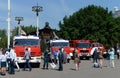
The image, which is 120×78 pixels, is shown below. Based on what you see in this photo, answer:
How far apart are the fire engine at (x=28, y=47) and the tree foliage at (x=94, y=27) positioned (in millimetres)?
54204

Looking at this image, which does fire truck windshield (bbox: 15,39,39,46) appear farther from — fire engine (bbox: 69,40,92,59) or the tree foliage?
the tree foliage

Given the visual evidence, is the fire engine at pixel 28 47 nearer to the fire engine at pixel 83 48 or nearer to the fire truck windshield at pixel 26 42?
the fire truck windshield at pixel 26 42

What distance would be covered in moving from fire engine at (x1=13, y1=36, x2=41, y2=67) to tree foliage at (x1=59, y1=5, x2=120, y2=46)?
54204 mm

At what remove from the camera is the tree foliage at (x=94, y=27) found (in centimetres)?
9175

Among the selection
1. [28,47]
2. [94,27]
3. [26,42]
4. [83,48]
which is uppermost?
[94,27]

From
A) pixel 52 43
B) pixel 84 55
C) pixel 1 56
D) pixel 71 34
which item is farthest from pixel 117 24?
pixel 1 56

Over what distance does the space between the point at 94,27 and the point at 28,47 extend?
57.0 metres

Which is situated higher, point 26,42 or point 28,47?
point 26,42

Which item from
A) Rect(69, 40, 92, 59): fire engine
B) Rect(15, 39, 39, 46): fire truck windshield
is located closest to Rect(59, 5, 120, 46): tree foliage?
Rect(69, 40, 92, 59): fire engine

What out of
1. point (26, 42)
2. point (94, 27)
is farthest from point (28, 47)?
point (94, 27)

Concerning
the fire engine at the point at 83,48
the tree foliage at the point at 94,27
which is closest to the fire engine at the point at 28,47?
the fire engine at the point at 83,48

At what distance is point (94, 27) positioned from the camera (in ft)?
300

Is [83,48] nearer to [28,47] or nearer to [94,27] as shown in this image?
[28,47]

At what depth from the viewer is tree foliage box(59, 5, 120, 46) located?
3612 inches
